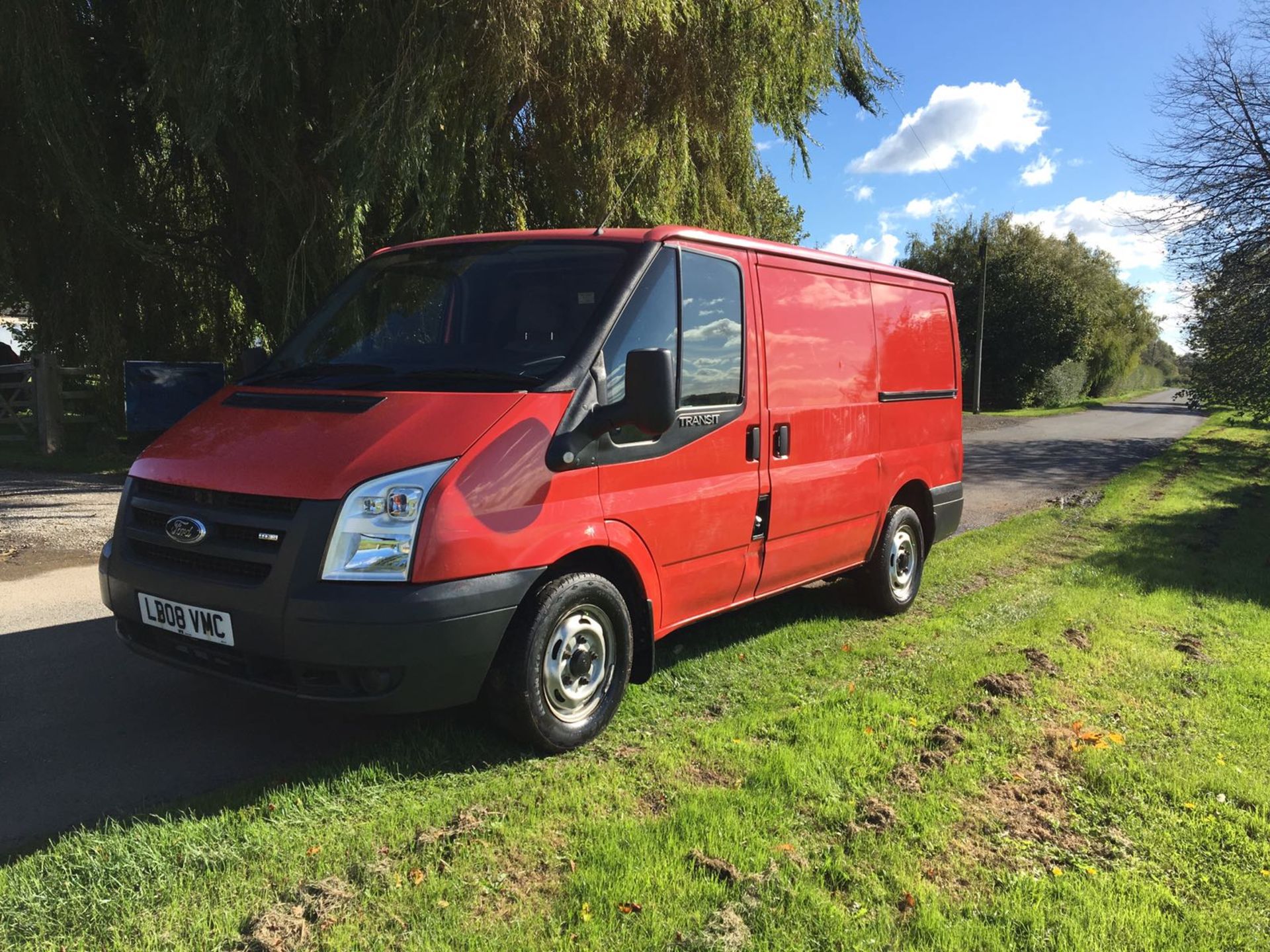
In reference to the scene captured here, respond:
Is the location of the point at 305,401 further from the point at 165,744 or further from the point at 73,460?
the point at 73,460

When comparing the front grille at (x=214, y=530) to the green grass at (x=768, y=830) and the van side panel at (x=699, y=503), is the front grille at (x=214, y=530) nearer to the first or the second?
the green grass at (x=768, y=830)

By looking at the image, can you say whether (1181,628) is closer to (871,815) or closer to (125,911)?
(871,815)

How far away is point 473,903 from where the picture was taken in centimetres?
271

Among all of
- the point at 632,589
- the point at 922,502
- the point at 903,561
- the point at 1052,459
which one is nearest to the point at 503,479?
the point at 632,589

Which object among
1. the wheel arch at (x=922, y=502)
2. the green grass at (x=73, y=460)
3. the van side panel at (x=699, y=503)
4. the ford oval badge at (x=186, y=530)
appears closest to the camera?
the ford oval badge at (x=186, y=530)

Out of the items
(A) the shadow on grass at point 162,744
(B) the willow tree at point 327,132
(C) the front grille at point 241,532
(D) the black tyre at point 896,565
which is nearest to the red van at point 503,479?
(C) the front grille at point 241,532

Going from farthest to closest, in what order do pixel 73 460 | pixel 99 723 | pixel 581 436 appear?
pixel 73 460 < pixel 99 723 < pixel 581 436

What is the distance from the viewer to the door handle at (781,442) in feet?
15.7

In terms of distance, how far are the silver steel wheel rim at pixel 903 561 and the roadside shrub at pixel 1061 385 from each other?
33.9 metres

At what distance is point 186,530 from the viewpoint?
3.54 metres

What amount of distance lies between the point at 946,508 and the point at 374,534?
4851 mm

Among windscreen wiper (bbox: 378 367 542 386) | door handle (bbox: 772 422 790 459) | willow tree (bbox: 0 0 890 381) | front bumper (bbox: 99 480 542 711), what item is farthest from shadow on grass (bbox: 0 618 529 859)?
willow tree (bbox: 0 0 890 381)

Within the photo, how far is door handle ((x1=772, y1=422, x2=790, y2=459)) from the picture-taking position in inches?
188

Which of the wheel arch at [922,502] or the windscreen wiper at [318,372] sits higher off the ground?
the windscreen wiper at [318,372]
